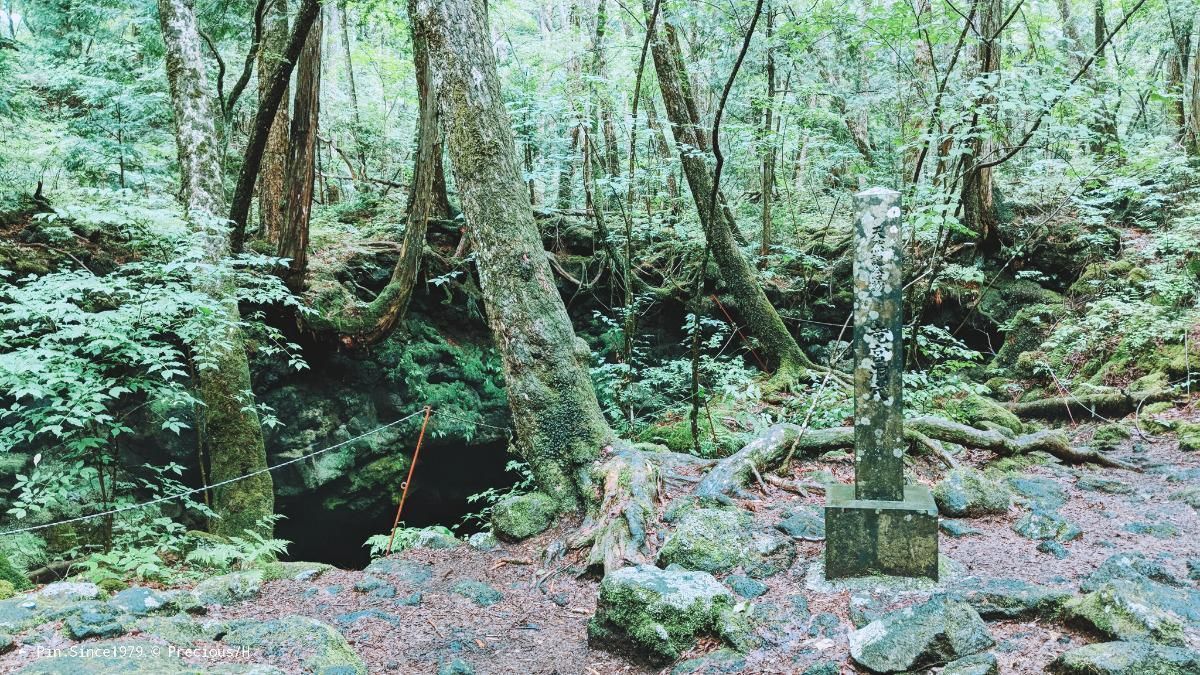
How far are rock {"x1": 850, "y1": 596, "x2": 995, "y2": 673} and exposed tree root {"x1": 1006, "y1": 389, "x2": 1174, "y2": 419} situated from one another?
19.8 feet

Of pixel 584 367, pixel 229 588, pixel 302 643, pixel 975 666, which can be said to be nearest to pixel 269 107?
pixel 584 367

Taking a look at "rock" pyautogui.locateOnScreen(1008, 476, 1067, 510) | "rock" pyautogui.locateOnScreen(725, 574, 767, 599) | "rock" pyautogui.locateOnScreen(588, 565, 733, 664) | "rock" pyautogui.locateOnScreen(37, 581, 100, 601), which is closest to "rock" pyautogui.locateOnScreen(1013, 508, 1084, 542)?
"rock" pyautogui.locateOnScreen(1008, 476, 1067, 510)

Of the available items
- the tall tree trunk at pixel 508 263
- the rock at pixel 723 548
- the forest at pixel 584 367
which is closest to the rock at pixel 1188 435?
the forest at pixel 584 367

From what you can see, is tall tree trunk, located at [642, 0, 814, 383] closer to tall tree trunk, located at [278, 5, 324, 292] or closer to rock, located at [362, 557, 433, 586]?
tall tree trunk, located at [278, 5, 324, 292]

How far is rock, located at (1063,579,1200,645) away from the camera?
2.50 m

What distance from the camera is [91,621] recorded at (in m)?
2.95

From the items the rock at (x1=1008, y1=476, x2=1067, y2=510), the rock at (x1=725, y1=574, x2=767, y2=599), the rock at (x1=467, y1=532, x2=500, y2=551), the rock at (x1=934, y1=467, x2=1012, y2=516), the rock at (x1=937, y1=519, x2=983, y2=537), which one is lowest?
the rock at (x1=467, y1=532, x2=500, y2=551)

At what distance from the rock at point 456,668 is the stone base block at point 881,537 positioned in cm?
192

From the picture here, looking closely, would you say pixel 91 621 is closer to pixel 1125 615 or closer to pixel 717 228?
pixel 1125 615

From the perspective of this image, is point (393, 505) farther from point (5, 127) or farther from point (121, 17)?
point (121, 17)

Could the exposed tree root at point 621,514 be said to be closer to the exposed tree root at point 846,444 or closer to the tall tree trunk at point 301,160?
the exposed tree root at point 846,444

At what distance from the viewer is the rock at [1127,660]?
2.24m

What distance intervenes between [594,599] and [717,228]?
238 inches

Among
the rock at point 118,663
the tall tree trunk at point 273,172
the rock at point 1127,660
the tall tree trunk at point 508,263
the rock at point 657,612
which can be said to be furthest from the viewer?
the tall tree trunk at point 273,172
